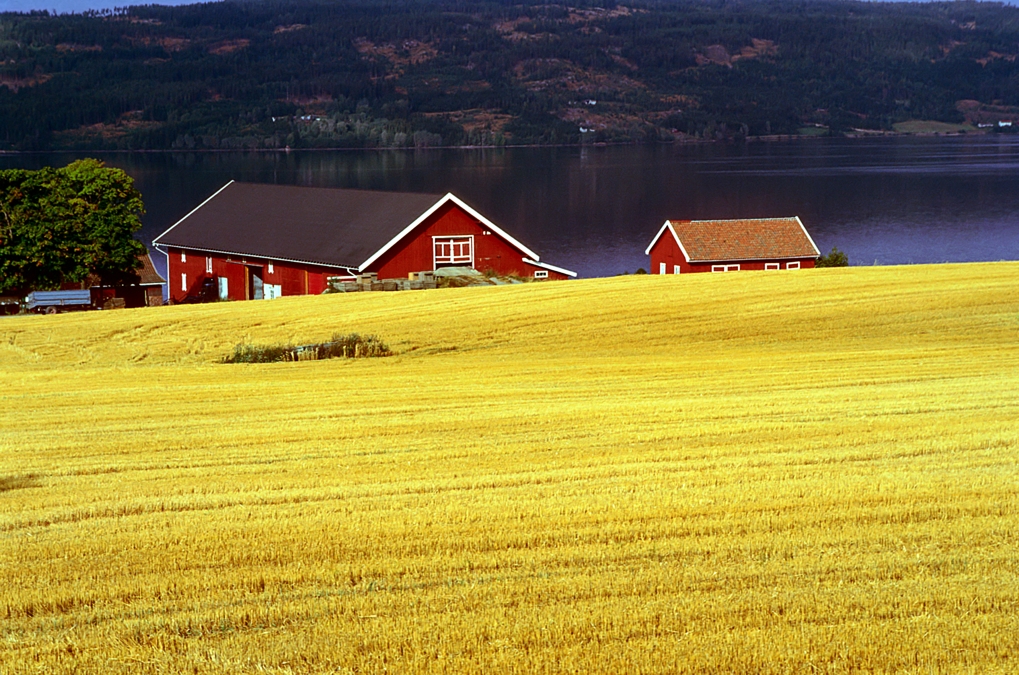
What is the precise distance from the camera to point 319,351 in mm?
24922

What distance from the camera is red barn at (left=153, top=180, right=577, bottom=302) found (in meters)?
51.3

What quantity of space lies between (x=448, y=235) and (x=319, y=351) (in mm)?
27507

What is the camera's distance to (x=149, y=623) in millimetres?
8188

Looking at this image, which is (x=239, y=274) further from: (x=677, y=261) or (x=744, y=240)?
(x=744, y=240)

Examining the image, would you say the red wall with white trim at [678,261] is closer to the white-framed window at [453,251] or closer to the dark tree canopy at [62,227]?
the white-framed window at [453,251]

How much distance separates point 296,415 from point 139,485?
174 inches

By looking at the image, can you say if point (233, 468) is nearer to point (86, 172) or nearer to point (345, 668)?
point (345, 668)

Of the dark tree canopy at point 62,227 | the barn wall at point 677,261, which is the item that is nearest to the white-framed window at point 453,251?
the barn wall at point 677,261

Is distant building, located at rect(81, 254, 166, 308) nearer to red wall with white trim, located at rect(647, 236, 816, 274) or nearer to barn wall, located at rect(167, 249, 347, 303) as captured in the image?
barn wall, located at rect(167, 249, 347, 303)

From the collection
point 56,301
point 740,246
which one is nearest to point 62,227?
point 56,301

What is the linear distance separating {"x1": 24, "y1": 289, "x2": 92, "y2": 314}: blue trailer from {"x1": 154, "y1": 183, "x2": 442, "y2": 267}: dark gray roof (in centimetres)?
689

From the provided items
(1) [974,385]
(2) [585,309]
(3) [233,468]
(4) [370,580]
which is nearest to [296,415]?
(3) [233,468]

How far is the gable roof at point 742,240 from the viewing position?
59.8 metres

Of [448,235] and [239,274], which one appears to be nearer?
[448,235]
